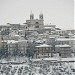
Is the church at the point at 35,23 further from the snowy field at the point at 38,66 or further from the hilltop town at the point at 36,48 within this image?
the snowy field at the point at 38,66

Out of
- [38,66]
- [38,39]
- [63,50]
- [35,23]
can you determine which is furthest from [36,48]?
[35,23]

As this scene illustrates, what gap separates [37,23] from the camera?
25953 millimetres

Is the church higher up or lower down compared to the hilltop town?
higher up

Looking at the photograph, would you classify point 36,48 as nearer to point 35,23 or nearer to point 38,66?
point 38,66

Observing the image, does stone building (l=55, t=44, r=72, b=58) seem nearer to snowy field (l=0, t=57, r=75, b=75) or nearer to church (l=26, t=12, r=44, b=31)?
snowy field (l=0, t=57, r=75, b=75)

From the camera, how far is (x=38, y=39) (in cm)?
2206

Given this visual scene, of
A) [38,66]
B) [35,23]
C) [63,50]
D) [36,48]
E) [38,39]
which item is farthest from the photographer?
[35,23]

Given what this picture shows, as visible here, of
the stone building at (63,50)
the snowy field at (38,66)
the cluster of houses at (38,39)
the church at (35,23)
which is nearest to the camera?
the snowy field at (38,66)

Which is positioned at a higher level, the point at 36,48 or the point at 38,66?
the point at 36,48

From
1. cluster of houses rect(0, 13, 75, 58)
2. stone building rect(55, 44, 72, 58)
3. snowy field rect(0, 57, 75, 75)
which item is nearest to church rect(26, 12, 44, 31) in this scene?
cluster of houses rect(0, 13, 75, 58)

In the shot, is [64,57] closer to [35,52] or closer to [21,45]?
[35,52]

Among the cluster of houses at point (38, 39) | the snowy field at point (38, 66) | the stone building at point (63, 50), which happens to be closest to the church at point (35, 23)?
the cluster of houses at point (38, 39)

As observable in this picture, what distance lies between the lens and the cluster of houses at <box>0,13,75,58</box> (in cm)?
1872

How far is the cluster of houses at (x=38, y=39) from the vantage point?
737 inches
